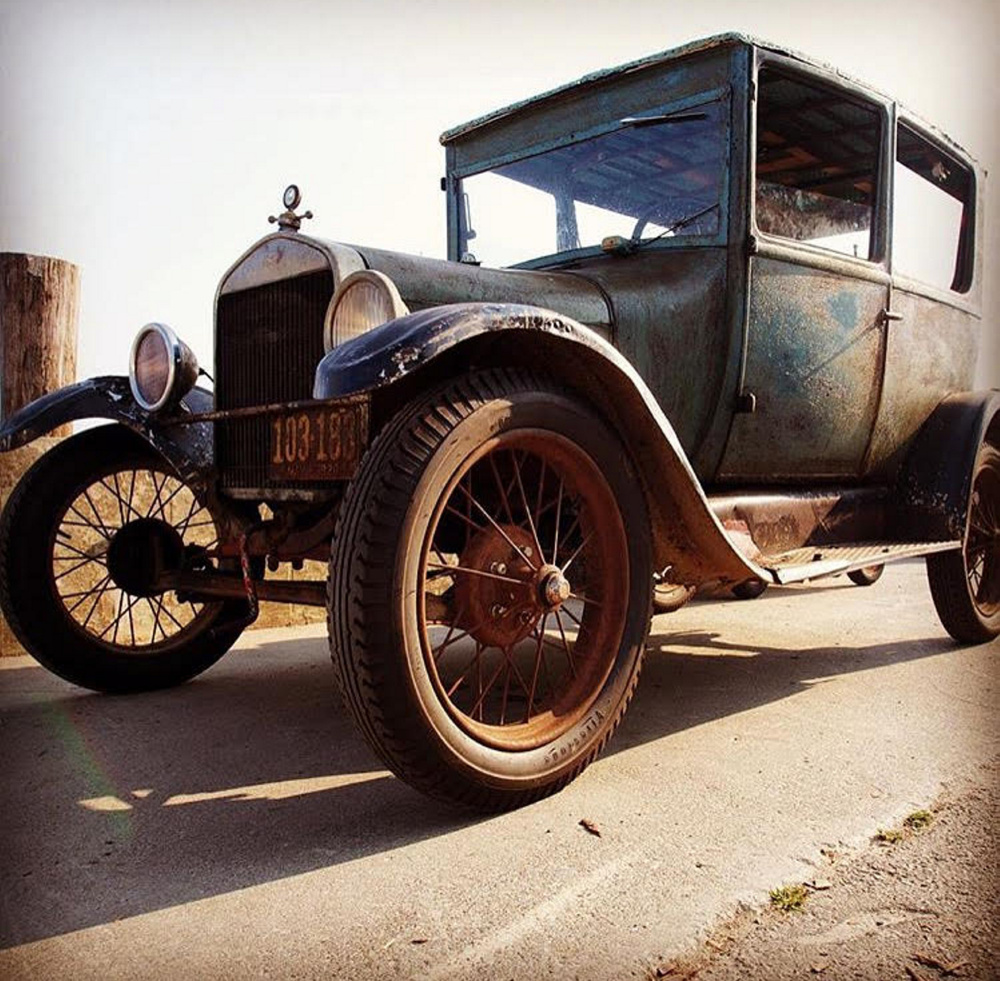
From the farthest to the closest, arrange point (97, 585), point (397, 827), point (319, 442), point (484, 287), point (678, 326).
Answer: point (97, 585)
point (678, 326)
point (484, 287)
point (319, 442)
point (397, 827)

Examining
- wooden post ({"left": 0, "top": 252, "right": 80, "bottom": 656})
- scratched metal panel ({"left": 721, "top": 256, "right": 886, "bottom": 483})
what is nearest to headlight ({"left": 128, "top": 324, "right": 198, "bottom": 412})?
Result: wooden post ({"left": 0, "top": 252, "right": 80, "bottom": 656})

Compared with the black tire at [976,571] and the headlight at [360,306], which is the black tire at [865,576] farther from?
the headlight at [360,306]

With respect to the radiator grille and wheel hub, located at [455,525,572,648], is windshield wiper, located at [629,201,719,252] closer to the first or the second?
the radiator grille

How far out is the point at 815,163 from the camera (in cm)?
350

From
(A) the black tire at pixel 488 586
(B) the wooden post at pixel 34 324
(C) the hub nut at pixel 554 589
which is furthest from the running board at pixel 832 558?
(B) the wooden post at pixel 34 324

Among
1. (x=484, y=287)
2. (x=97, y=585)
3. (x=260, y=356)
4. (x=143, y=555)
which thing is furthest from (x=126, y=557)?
(x=484, y=287)

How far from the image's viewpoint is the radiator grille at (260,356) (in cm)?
255

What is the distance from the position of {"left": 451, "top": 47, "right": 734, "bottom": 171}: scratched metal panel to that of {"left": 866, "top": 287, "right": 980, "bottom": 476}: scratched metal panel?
1231 mm

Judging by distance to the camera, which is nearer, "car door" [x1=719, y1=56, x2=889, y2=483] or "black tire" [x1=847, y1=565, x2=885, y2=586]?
"car door" [x1=719, y1=56, x2=889, y2=483]

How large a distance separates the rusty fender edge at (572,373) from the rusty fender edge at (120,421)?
1040 mm

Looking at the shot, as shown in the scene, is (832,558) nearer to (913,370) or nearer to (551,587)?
(913,370)

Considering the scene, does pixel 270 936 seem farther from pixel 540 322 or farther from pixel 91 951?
pixel 540 322

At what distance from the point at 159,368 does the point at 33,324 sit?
183 cm

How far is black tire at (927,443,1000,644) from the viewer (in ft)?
12.3
